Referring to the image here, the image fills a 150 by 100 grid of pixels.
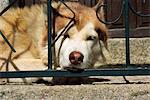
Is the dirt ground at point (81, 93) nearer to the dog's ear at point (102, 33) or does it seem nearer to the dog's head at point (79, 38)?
the dog's head at point (79, 38)

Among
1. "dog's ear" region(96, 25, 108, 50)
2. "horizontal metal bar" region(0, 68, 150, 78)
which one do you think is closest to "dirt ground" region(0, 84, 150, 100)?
"horizontal metal bar" region(0, 68, 150, 78)

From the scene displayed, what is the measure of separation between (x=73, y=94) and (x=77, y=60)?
414 mm

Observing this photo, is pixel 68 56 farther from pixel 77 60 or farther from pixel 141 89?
pixel 141 89

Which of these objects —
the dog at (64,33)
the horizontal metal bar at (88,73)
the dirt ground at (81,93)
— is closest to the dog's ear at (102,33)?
the dog at (64,33)

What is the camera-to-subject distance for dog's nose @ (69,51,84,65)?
376cm

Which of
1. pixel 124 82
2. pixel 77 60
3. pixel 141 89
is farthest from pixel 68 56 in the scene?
pixel 141 89

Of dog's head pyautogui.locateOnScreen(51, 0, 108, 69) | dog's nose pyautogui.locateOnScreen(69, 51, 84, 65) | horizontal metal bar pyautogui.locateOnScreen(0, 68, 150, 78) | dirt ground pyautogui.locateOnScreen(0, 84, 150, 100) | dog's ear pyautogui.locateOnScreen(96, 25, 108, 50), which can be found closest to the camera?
dirt ground pyautogui.locateOnScreen(0, 84, 150, 100)

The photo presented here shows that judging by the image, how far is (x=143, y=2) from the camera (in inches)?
246

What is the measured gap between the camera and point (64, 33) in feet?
13.7

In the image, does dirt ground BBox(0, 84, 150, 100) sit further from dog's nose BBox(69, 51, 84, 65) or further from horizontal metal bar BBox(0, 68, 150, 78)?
dog's nose BBox(69, 51, 84, 65)

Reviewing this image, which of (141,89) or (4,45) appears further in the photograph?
(4,45)

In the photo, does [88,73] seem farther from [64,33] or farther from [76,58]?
[64,33]

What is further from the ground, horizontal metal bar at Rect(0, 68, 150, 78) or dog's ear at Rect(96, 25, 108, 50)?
dog's ear at Rect(96, 25, 108, 50)

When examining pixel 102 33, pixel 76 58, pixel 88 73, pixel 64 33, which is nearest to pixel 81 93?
pixel 88 73
